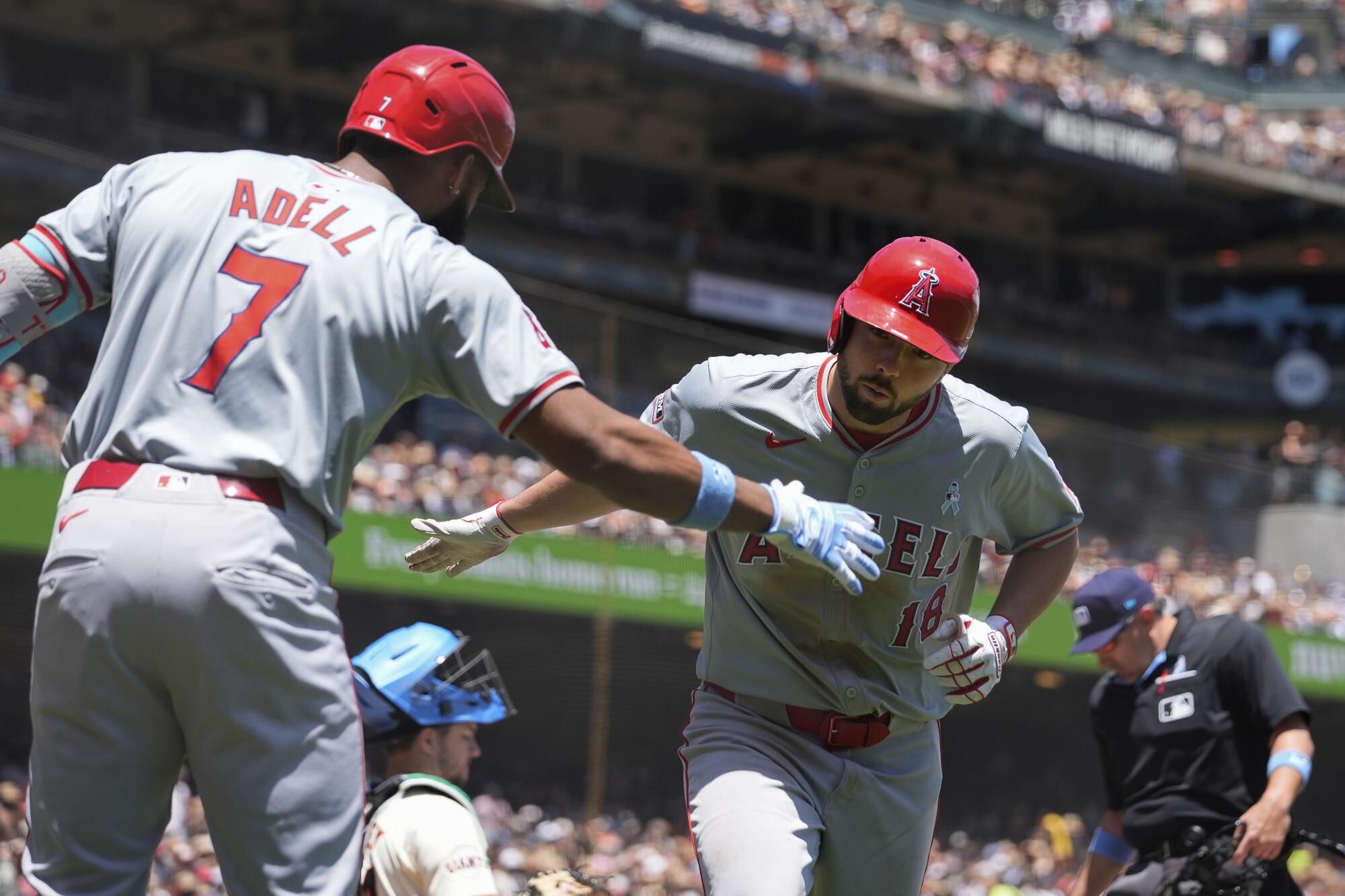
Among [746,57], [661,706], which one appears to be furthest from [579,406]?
[746,57]

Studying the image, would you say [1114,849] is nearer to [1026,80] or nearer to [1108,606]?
[1108,606]

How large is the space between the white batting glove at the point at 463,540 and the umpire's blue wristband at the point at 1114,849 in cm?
293

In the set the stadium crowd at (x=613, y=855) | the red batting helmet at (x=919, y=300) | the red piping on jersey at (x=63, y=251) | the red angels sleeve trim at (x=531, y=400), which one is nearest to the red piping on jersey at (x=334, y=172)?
the red piping on jersey at (x=63, y=251)

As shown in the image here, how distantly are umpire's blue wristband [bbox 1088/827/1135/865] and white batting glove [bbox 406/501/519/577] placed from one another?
2927 mm

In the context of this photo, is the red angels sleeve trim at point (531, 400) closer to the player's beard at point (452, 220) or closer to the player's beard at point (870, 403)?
the player's beard at point (452, 220)

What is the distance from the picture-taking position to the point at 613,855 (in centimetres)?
968

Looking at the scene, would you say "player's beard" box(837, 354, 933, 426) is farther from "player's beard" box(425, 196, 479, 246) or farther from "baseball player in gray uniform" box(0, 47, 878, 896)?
"player's beard" box(425, 196, 479, 246)

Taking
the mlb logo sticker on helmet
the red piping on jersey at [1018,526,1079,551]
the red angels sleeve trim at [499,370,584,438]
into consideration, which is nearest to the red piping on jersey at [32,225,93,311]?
the mlb logo sticker on helmet

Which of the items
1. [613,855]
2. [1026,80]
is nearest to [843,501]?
[613,855]

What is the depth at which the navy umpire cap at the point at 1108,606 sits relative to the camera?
5.81m

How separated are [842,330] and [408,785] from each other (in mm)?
1419

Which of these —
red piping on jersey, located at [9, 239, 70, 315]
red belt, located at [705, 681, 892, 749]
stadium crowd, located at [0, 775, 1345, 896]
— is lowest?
stadium crowd, located at [0, 775, 1345, 896]

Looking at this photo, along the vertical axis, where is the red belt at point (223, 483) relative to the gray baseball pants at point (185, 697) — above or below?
above

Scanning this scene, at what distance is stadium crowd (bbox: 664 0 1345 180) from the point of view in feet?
86.2
